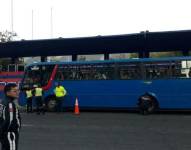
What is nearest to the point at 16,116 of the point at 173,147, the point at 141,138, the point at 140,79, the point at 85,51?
the point at 173,147

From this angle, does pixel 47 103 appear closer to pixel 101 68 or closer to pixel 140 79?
pixel 101 68

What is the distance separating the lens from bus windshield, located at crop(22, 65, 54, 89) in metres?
28.9

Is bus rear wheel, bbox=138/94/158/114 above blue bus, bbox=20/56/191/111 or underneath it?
underneath

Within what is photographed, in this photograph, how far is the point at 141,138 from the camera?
15336 millimetres

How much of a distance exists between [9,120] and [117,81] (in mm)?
19778

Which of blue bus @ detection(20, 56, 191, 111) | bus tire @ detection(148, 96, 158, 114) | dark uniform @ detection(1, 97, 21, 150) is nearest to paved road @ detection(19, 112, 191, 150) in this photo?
bus tire @ detection(148, 96, 158, 114)

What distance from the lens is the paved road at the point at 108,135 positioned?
1356 centimetres

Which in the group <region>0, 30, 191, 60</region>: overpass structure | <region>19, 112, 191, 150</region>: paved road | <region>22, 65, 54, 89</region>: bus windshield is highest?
<region>0, 30, 191, 60</region>: overpass structure

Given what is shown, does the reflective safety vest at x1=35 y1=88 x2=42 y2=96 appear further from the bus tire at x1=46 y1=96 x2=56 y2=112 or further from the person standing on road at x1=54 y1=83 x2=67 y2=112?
the bus tire at x1=46 y1=96 x2=56 y2=112

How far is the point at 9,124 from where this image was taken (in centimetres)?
746

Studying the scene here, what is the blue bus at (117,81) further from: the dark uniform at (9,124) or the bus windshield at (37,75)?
the dark uniform at (9,124)

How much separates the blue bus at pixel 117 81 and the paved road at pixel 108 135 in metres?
4.34

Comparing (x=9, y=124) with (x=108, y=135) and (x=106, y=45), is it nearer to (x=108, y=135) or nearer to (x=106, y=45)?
(x=108, y=135)

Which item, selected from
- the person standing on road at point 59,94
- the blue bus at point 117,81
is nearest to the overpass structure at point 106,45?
the blue bus at point 117,81
